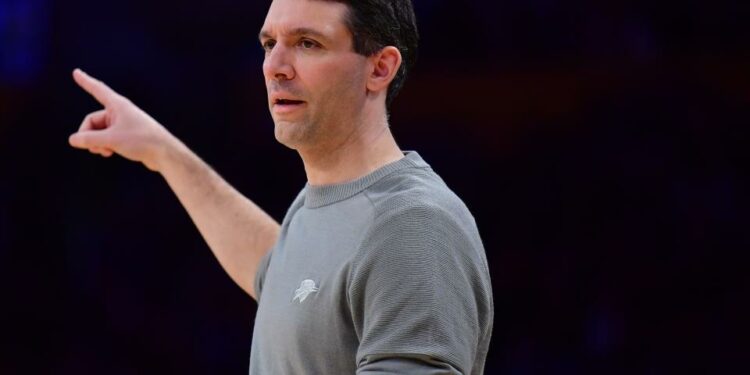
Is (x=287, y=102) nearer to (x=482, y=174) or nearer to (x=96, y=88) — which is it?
(x=96, y=88)

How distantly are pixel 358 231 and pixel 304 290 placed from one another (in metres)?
0.11

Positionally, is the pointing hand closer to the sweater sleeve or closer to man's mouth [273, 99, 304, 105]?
man's mouth [273, 99, 304, 105]

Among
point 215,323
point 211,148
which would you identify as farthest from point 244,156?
point 215,323

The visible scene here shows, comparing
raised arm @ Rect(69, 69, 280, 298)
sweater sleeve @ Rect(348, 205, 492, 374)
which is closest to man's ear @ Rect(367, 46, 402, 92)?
sweater sleeve @ Rect(348, 205, 492, 374)

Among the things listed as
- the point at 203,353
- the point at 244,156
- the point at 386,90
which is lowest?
the point at 203,353

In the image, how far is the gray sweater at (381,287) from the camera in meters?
1.31

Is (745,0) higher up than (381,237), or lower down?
higher up

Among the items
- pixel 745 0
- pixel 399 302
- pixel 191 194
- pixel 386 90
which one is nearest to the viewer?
pixel 399 302

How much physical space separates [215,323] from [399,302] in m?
1.39

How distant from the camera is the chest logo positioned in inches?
56.9

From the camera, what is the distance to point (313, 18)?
4.88ft

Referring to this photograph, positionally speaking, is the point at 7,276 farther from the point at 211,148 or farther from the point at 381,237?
the point at 381,237

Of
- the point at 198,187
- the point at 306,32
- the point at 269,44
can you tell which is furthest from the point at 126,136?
the point at 306,32

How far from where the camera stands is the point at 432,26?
2510mm
